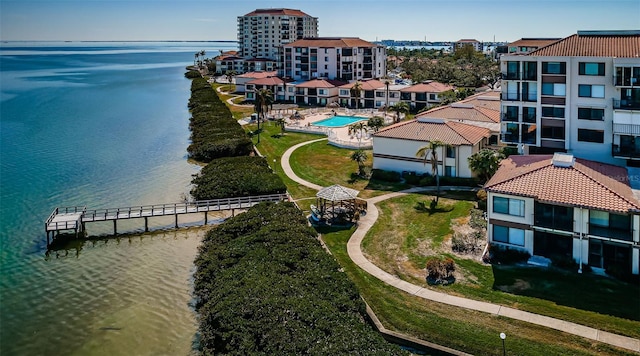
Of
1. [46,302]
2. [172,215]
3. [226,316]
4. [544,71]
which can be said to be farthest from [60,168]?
[544,71]

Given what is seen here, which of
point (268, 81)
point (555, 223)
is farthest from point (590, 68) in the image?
point (268, 81)

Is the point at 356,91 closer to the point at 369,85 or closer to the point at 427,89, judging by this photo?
the point at 369,85

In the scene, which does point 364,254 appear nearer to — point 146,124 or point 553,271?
point 553,271

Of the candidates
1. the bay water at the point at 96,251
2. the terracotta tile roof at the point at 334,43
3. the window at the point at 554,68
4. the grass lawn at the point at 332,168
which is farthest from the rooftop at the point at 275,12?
the window at the point at 554,68

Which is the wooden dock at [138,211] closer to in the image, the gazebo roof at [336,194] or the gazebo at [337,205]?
the gazebo at [337,205]

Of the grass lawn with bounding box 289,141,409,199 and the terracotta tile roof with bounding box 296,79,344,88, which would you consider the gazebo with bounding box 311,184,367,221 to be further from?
the terracotta tile roof with bounding box 296,79,344,88

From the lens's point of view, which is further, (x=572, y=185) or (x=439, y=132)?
(x=439, y=132)
